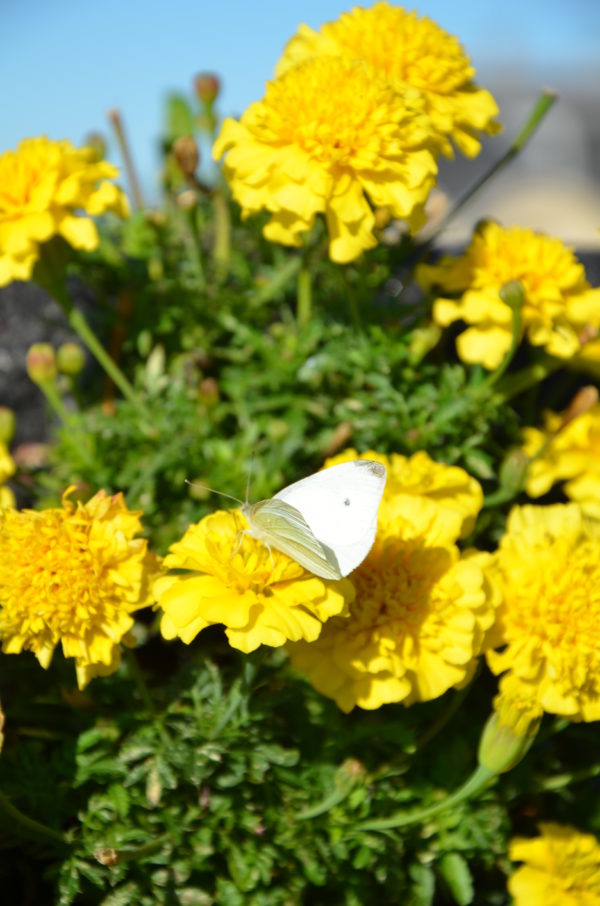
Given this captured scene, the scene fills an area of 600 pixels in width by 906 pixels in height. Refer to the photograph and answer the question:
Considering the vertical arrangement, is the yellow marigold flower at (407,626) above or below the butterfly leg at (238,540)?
below

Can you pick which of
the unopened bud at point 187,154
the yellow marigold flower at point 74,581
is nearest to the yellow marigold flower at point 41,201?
the unopened bud at point 187,154

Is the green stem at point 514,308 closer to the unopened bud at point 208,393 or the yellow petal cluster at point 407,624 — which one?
the yellow petal cluster at point 407,624

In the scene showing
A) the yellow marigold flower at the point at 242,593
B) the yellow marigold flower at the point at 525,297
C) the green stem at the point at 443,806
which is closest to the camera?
the yellow marigold flower at the point at 242,593

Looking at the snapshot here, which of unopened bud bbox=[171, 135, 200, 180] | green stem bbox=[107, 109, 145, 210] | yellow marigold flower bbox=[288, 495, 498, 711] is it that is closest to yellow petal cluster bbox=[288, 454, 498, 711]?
yellow marigold flower bbox=[288, 495, 498, 711]

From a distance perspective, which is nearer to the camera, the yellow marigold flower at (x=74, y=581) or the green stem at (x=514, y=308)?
the yellow marigold flower at (x=74, y=581)

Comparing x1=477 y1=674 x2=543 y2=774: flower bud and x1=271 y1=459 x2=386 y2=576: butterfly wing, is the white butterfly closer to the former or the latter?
x1=271 y1=459 x2=386 y2=576: butterfly wing
